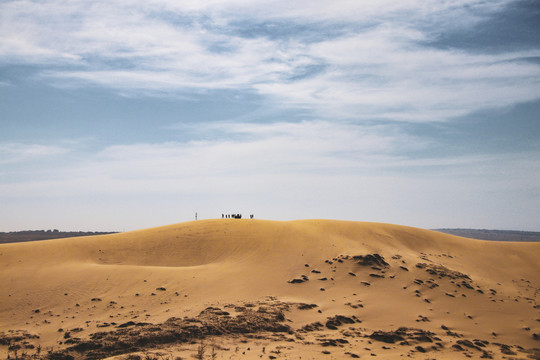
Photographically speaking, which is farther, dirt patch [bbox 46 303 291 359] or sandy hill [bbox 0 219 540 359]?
sandy hill [bbox 0 219 540 359]

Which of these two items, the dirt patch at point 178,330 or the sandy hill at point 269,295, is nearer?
the dirt patch at point 178,330

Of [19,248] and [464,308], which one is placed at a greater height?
[19,248]

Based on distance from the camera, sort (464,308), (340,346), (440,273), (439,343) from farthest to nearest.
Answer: (440,273) < (464,308) < (439,343) < (340,346)

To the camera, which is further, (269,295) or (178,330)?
(269,295)

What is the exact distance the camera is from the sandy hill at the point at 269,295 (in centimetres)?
1210

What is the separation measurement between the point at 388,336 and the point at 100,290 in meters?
12.8

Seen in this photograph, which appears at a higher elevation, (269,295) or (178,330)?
(269,295)

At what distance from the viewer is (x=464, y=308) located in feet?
53.7

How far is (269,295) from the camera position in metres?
16.9

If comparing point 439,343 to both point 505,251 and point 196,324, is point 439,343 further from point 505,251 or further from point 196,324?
point 505,251

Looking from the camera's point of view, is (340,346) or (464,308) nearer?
(340,346)

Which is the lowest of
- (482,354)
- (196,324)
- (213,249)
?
(482,354)

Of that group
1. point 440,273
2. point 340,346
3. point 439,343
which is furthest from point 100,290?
point 440,273

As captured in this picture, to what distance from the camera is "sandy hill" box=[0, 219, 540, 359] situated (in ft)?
39.7
